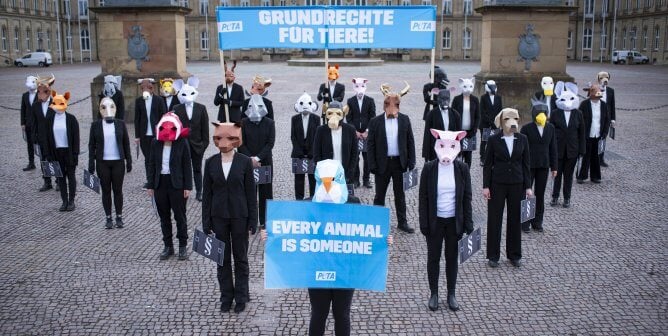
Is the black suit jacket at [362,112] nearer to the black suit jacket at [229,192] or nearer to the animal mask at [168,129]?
the animal mask at [168,129]

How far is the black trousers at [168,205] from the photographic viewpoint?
8.32 metres

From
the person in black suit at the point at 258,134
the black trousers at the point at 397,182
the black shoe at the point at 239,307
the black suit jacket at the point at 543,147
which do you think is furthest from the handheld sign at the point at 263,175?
the black suit jacket at the point at 543,147

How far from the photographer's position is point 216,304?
7078 mm

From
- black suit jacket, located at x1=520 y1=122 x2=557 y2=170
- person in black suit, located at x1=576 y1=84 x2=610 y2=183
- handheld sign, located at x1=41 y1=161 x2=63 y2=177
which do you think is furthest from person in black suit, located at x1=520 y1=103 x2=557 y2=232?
handheld sign, located at x1=41 y1=161 x2=63 y2=177

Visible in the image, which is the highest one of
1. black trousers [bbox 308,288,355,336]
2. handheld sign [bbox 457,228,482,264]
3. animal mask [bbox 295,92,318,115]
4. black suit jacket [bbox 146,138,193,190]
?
animal mask [bbox 295,92,318,115]

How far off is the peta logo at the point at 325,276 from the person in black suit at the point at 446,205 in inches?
67.6

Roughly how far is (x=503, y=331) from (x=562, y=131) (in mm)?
5582

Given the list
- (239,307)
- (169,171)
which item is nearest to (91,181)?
(169,171)

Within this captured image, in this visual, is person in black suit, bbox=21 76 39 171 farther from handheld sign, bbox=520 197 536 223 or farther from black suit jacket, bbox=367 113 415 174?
handheld sign, bbox=520 197 536 223

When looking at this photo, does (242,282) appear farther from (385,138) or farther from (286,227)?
(385,138)

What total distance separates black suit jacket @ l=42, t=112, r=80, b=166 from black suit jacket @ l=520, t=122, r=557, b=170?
7.12 m

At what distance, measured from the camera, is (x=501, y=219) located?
27.1ft

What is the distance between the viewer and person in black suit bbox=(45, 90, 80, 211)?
10.8 metres

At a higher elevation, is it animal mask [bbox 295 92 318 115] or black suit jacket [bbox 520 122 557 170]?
animal mask [bbox 295 92 318 115]
